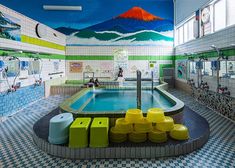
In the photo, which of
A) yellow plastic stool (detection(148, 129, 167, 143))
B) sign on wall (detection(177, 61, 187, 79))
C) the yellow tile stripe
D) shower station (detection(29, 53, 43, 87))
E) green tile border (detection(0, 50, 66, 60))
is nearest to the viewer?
yellow plastic stool (detection(148, 129, 167, 143))

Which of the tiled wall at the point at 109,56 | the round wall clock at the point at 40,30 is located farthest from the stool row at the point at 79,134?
the tiled wall at the point at 109,56

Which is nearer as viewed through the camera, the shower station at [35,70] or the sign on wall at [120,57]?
the shower station at [35,70]

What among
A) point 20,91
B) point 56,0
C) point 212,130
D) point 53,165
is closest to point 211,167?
point 212,130

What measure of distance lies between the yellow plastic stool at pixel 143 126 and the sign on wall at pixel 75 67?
660cm

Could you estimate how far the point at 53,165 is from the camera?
2221mm

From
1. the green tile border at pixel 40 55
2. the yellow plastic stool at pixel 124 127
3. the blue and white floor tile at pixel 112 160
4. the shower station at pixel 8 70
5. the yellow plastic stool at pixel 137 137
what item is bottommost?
the blue and white floor tile at pixel 112 160

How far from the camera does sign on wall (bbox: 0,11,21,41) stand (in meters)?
3.96

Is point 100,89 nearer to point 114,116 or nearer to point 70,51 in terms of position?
point 70,51

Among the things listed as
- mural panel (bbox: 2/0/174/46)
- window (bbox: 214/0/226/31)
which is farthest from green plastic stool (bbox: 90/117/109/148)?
mural panel (bbox: 2/0/174/46)

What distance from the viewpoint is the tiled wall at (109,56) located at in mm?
8758

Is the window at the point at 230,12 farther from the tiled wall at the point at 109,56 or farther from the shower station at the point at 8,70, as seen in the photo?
the shower station at the point at 8,70

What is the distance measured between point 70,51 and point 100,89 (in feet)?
9.85

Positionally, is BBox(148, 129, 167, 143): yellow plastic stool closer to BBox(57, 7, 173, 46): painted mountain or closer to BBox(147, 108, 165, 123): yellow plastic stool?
BBox(147, 108, 165, 123): yellow plastic stool

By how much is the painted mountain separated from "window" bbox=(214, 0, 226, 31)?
3759mm
